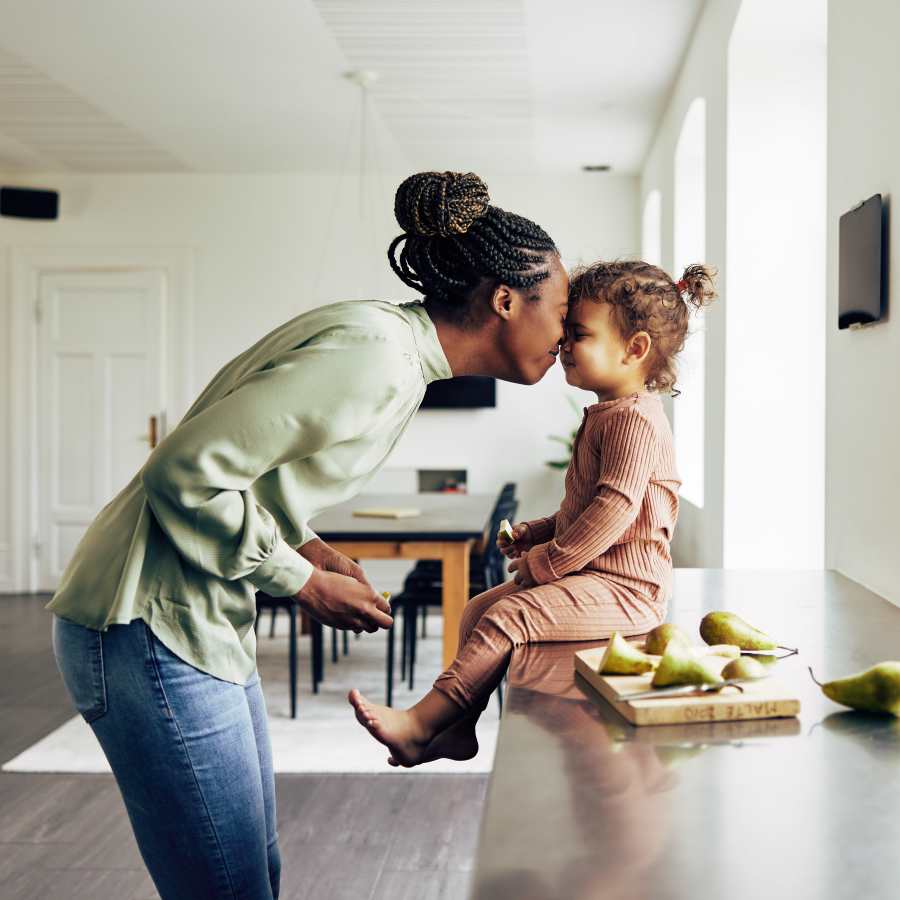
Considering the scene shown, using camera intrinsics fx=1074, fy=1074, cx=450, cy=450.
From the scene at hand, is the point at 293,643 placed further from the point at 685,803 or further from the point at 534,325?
the point at 685,803

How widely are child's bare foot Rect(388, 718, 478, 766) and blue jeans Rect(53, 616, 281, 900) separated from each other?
21cm

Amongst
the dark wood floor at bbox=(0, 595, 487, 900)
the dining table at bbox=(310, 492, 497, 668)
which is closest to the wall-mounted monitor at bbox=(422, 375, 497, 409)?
the dining table at bbox=(310, 492, 497, 668)

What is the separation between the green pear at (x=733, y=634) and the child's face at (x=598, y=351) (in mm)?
424

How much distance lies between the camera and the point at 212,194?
7.38 m

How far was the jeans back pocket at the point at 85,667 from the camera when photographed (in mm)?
1292

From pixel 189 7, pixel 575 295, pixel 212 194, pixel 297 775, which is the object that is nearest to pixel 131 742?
pixel 575 295

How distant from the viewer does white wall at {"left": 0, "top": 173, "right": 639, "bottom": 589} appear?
7.37m

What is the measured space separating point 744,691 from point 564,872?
457mm

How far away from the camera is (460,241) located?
1.41 meters

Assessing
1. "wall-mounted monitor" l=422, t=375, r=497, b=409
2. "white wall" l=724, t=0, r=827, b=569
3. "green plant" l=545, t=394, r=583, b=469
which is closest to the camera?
"white wall" l=724, t=0, r=827, b=569

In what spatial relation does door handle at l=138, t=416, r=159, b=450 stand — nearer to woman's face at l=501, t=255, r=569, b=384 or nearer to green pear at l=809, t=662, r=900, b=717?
woman's face at l=501, t=255, r=569, b=384

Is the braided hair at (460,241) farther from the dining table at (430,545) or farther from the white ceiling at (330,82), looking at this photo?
the white ceiling at (330,82)

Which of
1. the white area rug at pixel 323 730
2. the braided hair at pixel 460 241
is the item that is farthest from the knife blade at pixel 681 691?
the white area rug at pixel 323 730

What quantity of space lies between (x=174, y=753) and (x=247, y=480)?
348mm
